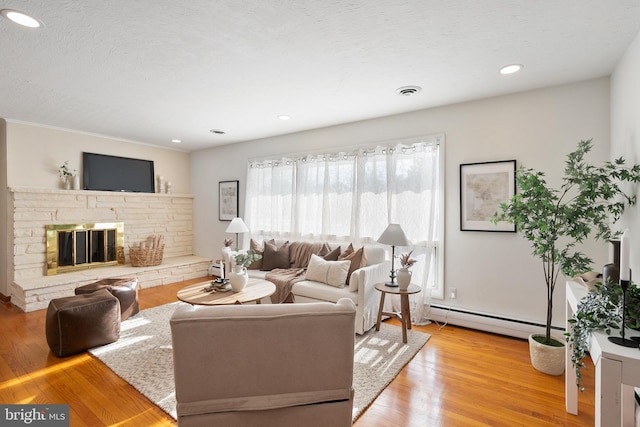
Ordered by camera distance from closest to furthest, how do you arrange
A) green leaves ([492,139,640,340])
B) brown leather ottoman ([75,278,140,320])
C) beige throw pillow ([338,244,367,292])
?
green leaves ([492,139,640,340]) < brown leather ottoman ([75,278,140,320]) < beige throw pillow ([338,244,367,292])

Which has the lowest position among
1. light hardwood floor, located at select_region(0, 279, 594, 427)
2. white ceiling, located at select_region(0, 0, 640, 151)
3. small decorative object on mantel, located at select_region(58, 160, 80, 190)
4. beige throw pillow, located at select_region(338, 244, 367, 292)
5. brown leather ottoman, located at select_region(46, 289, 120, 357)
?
light hardwood floor, located at select_region(0, 279, 594, 427)

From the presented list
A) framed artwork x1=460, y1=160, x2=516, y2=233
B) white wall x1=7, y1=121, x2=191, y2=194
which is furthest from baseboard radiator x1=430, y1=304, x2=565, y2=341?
white wall x1=7, y1=121, x2=191, y2=194

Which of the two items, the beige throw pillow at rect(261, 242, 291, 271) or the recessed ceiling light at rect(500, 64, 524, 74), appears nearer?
the recessed ceiling light at rect(500, 64, 524, 74)

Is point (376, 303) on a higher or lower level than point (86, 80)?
lower

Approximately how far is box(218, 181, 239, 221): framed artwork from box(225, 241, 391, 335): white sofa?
2609 mm

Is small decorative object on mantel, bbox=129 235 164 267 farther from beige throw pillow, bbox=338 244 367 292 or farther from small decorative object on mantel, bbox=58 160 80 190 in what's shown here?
beige throw pillow, bbox=338 244 367 292

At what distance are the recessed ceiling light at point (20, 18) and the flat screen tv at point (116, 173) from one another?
3.34 m

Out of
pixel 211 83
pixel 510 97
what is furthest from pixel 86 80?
pixel 510 97

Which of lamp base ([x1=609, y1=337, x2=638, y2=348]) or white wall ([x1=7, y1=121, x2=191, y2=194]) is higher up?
white wall ([x1=7, y1=121, x2=191, y2=194])

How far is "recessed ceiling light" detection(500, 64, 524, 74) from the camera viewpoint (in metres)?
2.46

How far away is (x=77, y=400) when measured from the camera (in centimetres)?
206

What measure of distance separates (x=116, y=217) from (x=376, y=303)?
14.8 ft

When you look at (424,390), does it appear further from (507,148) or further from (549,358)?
(507,148)

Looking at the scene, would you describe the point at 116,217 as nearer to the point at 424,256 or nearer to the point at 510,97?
the point at 424,256
